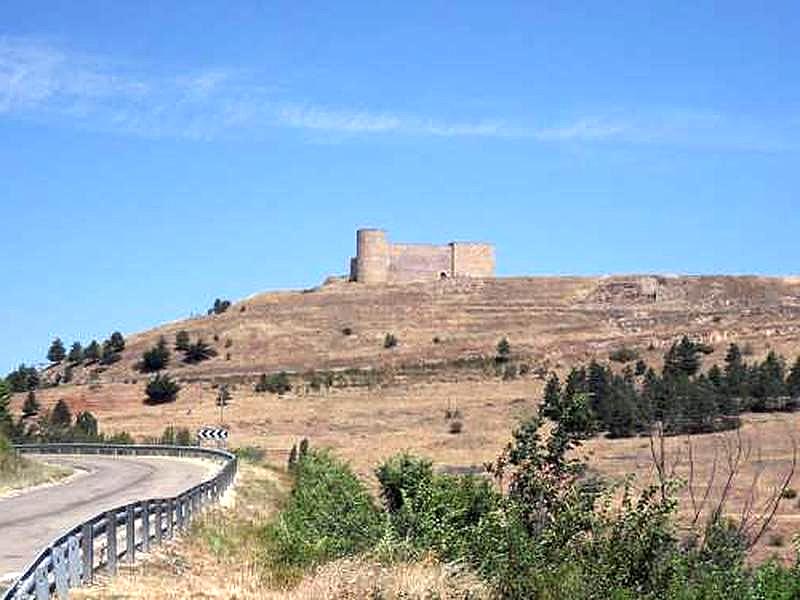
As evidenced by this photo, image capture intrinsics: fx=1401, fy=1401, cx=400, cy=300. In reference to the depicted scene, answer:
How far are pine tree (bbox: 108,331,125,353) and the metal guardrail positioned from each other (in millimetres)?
83722

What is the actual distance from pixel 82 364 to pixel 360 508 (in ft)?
287

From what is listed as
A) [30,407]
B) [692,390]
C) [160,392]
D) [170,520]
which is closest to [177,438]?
[160,392]

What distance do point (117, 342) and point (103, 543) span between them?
310 ft

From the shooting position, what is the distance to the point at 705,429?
57594 mm

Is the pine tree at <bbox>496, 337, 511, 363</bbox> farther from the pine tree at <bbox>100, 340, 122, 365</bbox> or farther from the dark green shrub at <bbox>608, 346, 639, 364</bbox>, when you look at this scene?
the pine tree at <bbox>100, 340, 122, 365</bbox>

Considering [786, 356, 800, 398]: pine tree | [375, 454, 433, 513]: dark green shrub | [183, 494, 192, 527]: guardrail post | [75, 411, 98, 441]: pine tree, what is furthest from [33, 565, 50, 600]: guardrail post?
[786, 356, 800, 398]: pine tree

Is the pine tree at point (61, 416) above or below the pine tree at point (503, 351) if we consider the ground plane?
below

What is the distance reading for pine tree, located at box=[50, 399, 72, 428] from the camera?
77.1 m

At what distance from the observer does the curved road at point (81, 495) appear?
19172 mm

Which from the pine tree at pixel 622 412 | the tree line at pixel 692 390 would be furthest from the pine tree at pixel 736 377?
the pine tree at pixel 622 412

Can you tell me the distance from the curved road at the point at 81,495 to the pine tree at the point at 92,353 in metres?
57.4

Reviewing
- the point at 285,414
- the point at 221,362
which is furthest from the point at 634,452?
the point at 221,362

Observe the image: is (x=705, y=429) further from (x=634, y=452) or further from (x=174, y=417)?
(x=174, y=417)

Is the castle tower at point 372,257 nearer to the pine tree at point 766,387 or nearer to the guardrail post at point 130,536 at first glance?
the pine tree at point 766,387
